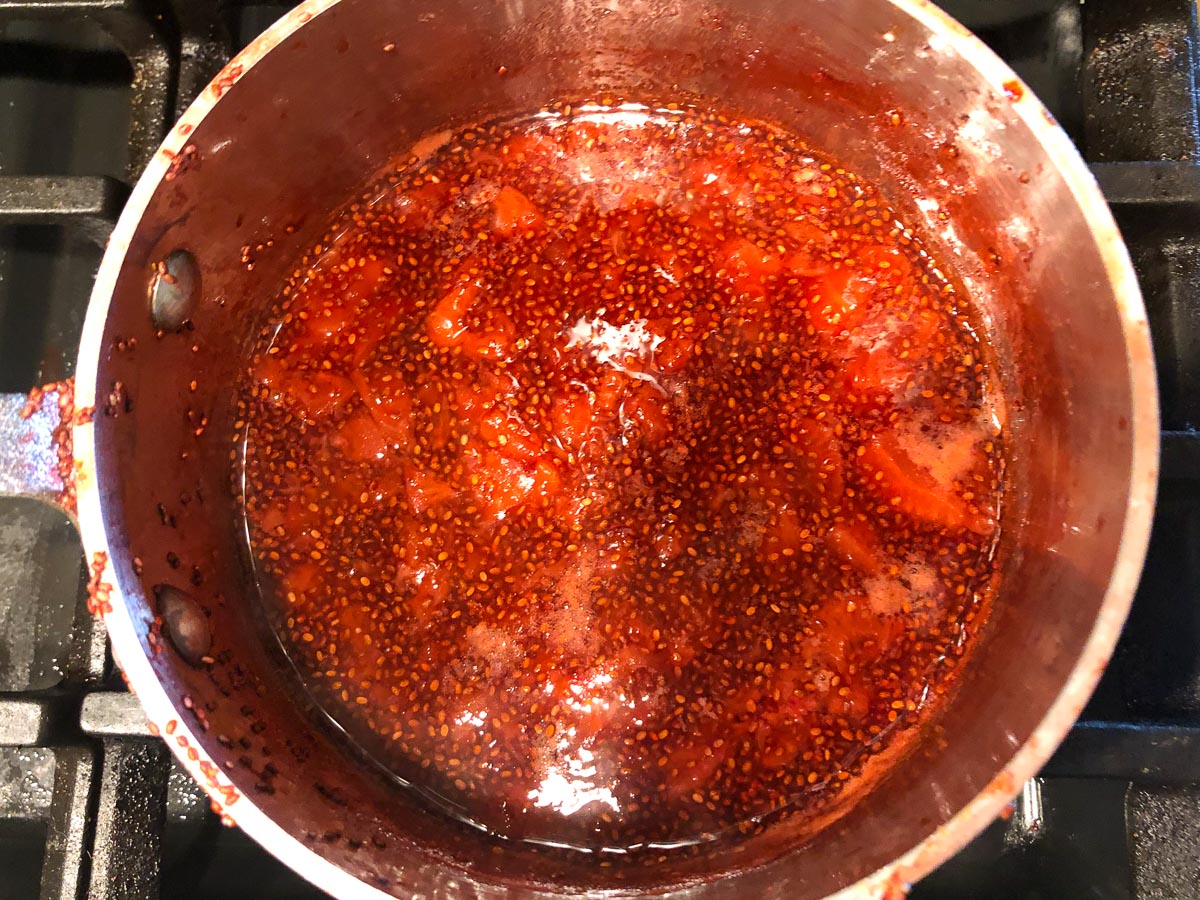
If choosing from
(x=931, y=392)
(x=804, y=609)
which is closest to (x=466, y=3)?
(x=931, y=392)

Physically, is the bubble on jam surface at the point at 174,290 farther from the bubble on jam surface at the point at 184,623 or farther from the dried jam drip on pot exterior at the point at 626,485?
the bubble on jam surface at the point at 184,623

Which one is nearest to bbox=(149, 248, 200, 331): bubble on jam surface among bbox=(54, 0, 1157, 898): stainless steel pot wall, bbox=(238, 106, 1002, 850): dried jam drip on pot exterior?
bbox=(54, 0, 1157, 898): stainless steel pot wall

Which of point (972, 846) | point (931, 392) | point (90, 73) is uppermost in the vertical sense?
point (90, 73)

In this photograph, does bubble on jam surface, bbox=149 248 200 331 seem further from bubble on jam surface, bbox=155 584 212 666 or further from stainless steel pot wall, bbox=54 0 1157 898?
bubble on jam surface, bbox=155 584 212 666

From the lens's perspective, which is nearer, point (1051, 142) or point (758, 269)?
point (1051, 142)

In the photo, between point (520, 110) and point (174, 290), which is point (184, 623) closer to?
point (174, 290)

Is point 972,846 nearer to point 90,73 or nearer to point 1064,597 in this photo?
point 1064,597
